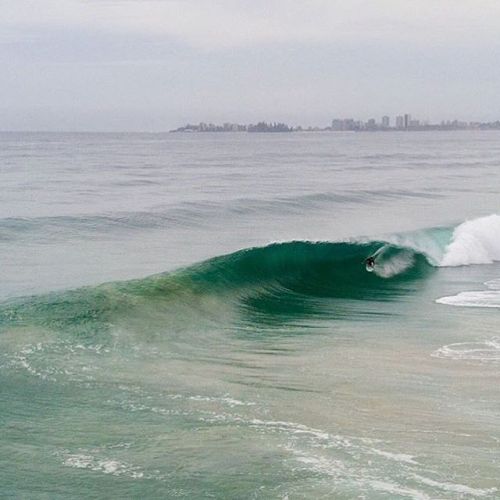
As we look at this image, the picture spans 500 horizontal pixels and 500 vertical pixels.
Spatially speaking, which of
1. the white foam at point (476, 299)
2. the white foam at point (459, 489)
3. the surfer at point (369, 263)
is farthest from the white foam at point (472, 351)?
the surfer at point (369, 263)

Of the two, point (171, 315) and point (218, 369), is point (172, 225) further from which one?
point (218, 369)

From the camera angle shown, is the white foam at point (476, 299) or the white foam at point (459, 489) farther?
the white foam at point (476, 299)

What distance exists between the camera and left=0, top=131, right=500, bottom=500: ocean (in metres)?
8.11

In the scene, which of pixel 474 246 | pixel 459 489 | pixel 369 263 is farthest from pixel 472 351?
pixel 474 246

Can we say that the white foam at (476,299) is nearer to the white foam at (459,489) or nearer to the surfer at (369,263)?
the surfer at (369,263)

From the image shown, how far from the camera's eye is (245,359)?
12320mm

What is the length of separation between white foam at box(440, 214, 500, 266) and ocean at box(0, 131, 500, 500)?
3.0 inches

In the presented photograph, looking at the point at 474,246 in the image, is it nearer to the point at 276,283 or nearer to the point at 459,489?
the point at 276,283

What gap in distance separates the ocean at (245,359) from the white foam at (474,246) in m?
0.08

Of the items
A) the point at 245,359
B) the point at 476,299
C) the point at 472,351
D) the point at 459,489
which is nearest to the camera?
the point at 459,489

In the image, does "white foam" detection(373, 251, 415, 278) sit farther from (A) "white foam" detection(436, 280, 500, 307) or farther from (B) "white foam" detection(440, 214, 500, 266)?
(A) "white foam" detection(436, 280, 500, 307)

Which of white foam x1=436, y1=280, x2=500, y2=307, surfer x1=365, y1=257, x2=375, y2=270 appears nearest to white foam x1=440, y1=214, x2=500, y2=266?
surfer x1=365, y1=257, x2=375, y2=270

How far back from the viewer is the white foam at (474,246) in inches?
939

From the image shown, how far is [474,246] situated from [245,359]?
14.0m
